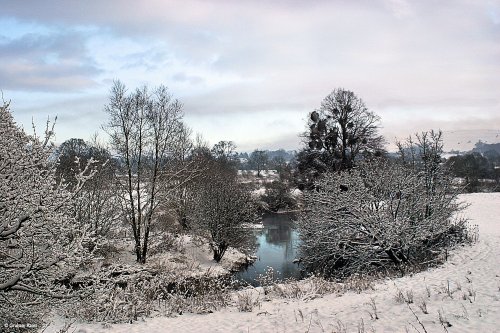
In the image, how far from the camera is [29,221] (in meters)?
5.26

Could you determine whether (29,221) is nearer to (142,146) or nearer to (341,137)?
(142,146)

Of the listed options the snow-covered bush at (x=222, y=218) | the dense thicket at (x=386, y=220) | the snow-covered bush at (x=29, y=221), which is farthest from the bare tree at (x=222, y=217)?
the snow-covered bush at (x=29, y=221)

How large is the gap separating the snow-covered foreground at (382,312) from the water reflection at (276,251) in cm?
526

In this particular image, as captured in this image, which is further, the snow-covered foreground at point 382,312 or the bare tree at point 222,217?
the bare tree at point 222,217

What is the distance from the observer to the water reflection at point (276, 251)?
19.9m

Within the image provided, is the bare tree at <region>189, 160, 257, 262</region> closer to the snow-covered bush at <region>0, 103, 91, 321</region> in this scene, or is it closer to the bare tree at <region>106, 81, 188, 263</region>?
the bare tree at <region>106, 81, 188, 263</region>

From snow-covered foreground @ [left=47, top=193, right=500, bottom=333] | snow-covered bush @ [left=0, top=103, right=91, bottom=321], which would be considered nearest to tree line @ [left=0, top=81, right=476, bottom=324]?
snow-covered bush @ [left=0, top=103, right=91, bottom=321]

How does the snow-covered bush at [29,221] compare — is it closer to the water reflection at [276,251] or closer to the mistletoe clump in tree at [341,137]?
the water reflection at [276,251]

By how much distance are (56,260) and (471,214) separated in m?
27.0

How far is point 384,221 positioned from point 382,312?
22.1 ft

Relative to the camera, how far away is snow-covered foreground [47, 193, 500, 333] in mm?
7648

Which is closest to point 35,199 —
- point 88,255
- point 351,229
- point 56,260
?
point 56,260

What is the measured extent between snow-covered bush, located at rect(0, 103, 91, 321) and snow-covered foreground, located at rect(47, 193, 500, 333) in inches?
155

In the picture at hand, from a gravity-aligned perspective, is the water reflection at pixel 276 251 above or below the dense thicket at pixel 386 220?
below
